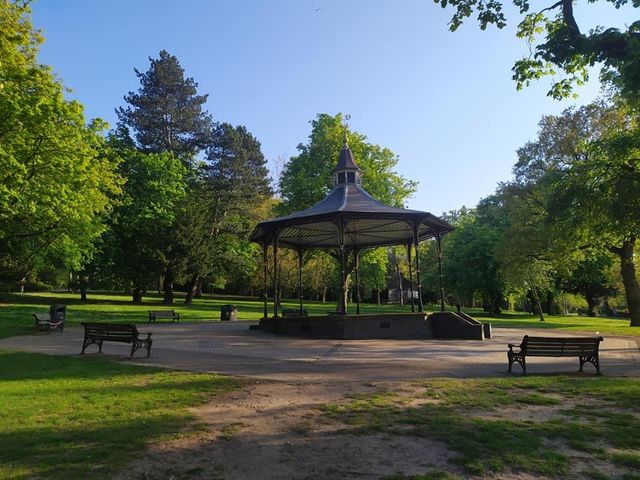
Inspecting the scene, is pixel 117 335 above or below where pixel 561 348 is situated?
above

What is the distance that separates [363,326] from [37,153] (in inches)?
595

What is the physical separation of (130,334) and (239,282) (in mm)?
48816

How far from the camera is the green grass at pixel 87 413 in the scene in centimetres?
491

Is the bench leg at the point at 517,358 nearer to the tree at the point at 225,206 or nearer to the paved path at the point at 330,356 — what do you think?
the paved path at the point at 330,356

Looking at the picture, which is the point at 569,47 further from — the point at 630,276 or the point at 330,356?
the point at 630,276

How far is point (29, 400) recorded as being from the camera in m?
7.64

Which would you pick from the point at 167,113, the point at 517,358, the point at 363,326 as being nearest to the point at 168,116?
the point at 167,113

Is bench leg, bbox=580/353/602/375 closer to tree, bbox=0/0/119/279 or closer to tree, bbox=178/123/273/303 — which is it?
tree, bbox=0/0/119/279

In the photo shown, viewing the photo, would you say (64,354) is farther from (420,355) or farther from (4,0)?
(4,0)

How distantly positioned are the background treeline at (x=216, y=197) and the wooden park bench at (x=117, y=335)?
25.4ft

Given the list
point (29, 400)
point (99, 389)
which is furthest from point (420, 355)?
point (29, 400)

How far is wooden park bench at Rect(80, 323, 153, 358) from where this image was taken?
12.6 m

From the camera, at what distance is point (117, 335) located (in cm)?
1284

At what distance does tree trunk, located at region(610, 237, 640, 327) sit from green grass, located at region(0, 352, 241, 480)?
26858mm
